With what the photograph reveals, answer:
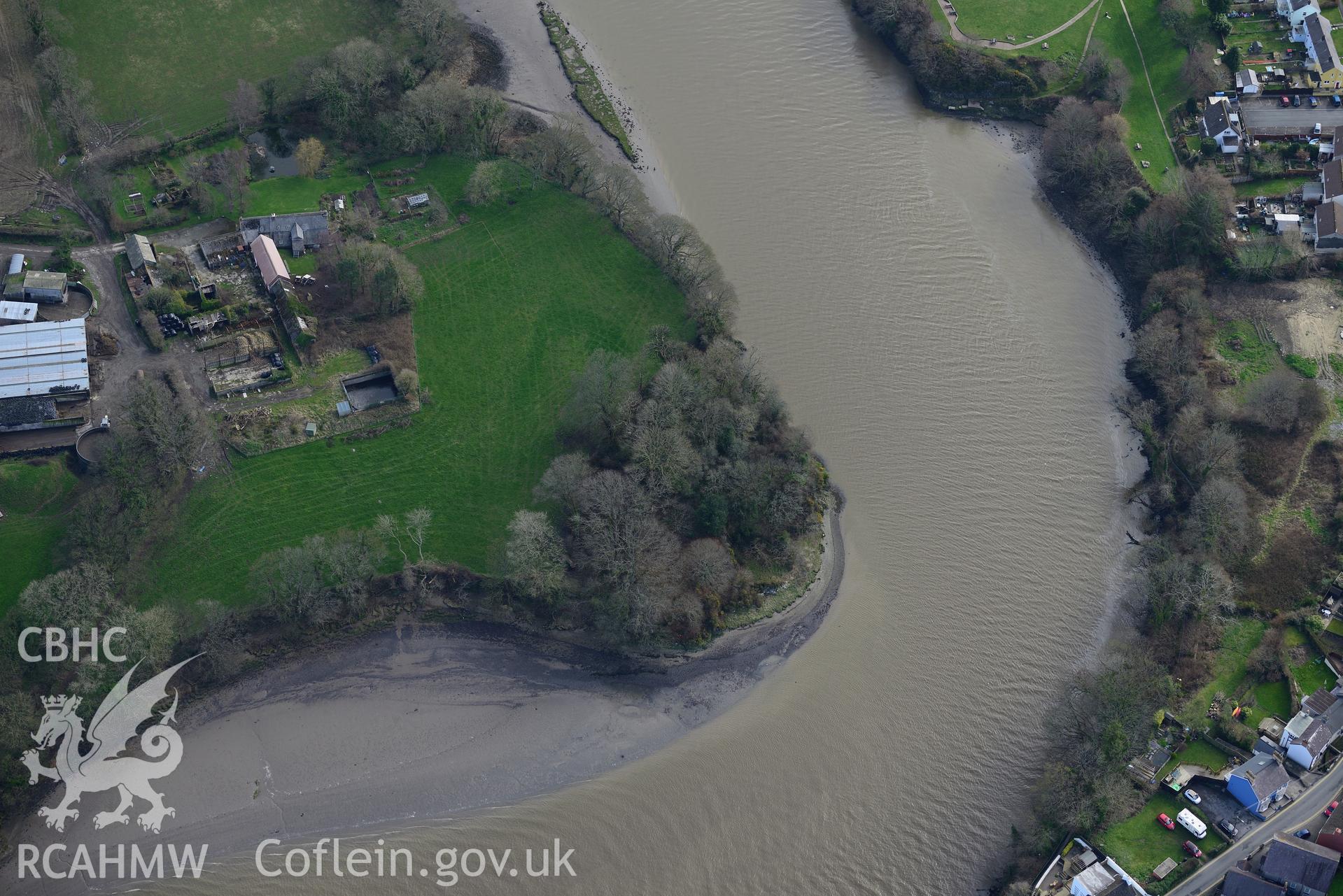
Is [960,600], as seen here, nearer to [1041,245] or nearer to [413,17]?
[1041,245]

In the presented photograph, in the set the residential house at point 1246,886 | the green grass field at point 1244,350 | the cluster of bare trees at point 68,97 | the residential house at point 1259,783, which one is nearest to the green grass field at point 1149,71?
the green grass field at point 1244,350

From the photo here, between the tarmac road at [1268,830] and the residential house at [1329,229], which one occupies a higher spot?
the residential house at [1329,229]

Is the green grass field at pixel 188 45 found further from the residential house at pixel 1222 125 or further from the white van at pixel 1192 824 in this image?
the white van at pixel 1192 824

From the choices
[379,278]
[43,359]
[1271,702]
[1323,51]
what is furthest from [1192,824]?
[43,359]

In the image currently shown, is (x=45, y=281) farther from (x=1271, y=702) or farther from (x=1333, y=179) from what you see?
(x=1333, y=179)

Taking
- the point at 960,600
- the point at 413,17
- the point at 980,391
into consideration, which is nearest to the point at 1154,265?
the point at 980,391

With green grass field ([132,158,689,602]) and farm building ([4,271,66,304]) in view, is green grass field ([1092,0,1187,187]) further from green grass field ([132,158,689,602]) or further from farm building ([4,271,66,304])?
farm building ([4,271,66,304])
